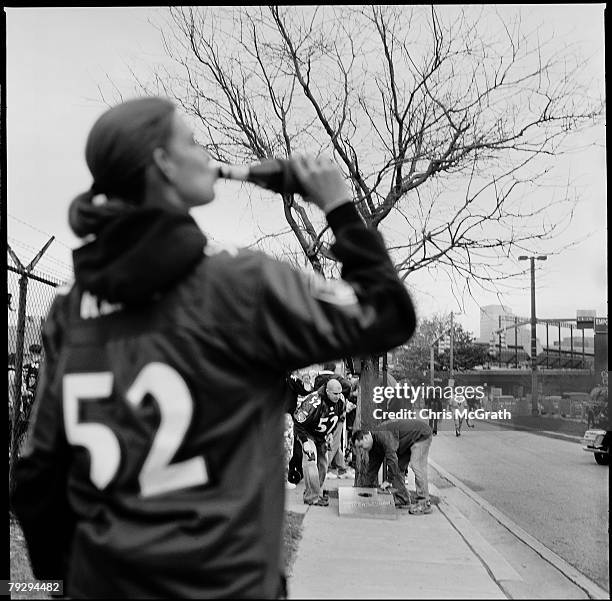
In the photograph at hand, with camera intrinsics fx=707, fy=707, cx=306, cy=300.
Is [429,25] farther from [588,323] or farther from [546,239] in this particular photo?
[588,323]

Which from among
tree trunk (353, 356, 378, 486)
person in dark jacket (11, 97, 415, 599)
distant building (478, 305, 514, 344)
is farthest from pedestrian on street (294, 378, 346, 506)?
person in dark jacket (11, 97, 415, 599)

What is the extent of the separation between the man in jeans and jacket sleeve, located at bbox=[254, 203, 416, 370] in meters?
2.71

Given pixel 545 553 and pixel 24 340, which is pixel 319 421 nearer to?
pixel 24 340

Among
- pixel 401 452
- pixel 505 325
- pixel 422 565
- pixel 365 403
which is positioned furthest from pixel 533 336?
pixel 422 565

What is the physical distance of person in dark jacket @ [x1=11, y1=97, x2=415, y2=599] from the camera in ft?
3.18

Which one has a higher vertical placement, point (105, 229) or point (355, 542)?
point (105, 229)

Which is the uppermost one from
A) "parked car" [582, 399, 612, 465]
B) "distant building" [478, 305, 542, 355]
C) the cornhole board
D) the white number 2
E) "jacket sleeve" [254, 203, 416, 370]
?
"distant building" [478, 305, 542, 355]

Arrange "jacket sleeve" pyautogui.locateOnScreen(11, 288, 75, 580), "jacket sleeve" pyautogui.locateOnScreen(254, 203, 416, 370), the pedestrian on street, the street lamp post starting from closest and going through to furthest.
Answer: "jacket sleeve" pyautogui.locateOnScreen(254, 203, 416, 370) → "jacket sleeve" pyautogui.locateOnScreen(11, 288, 75, 580) → the street lamp post → the pedestrian on street

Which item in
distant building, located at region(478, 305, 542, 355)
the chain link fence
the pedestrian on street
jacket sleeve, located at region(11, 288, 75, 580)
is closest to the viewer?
jacket sleeve, located at region(11, 288, 75, 580)

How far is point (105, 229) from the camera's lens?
1.00 m

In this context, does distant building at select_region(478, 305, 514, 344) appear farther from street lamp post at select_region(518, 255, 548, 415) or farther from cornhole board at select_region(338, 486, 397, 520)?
cornhole board at select_region(338, 486, 397, 520)

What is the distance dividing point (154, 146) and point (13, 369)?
137 inches

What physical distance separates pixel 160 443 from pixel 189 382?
0.31 feet

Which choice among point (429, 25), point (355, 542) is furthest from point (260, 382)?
point (429, 25)
